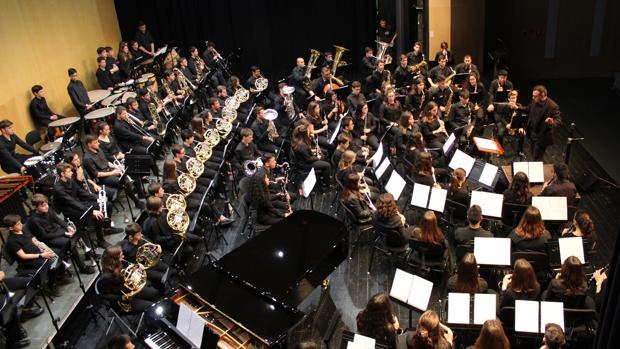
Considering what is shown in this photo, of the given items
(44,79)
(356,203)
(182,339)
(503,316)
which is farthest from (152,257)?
(44,79)

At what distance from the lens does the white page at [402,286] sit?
18.8 ft

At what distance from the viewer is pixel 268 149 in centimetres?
1071

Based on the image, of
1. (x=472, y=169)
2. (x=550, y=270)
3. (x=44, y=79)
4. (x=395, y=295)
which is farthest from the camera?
(x=44, y=79)

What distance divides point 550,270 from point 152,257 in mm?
4926

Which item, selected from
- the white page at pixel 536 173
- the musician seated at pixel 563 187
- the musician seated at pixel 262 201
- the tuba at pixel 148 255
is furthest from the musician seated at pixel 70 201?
the musician seated at pixel 563 187

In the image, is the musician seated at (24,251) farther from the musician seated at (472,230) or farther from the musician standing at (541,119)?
the musician standing at (541,119)

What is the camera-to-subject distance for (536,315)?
5219mm

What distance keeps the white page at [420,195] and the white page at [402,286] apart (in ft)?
6.50

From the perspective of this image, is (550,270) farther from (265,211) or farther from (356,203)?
(265,211)

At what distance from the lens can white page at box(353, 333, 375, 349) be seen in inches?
190

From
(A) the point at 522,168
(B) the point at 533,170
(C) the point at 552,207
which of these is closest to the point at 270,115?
(A) the point at 522,168

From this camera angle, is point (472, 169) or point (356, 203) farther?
point (472, 169)

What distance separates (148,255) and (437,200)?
3994 mm

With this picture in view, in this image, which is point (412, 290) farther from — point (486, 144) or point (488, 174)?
point (486, 144)
